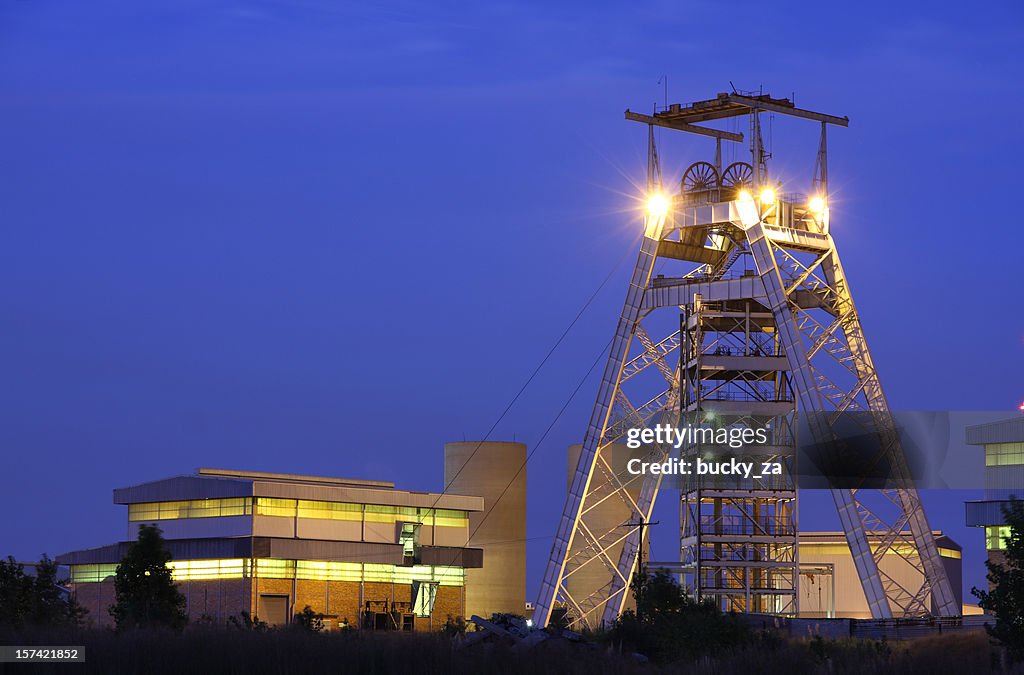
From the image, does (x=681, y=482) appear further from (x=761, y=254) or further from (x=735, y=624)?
(x=735, y=624)

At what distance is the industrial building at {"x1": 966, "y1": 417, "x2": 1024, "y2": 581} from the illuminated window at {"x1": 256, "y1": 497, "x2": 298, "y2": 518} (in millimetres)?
37181

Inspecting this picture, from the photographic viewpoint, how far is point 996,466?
282 feet

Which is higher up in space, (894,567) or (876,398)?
(876,398)

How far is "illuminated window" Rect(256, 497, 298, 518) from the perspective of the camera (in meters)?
89.1

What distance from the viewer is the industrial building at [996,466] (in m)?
84.4

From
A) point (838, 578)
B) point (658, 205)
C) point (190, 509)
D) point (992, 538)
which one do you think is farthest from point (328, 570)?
point (992, 538)

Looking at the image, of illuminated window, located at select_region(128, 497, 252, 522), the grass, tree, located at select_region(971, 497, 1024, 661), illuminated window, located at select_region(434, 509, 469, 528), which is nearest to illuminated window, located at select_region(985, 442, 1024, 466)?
illuminated window, located at select_region(434, 509, 469, 528)

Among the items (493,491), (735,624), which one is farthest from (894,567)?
(735,624)

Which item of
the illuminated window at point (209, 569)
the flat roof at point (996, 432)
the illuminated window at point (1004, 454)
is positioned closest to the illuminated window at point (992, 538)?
the illuminated window at point (1004, 454)

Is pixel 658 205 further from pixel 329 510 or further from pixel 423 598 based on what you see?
pixel 423 598

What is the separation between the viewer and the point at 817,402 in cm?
6950

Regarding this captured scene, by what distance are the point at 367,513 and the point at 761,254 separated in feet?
106

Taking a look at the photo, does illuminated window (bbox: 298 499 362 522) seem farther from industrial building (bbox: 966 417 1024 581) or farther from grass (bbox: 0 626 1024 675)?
grass (bbox: 0 626 1024 675)

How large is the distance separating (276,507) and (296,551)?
293cm
